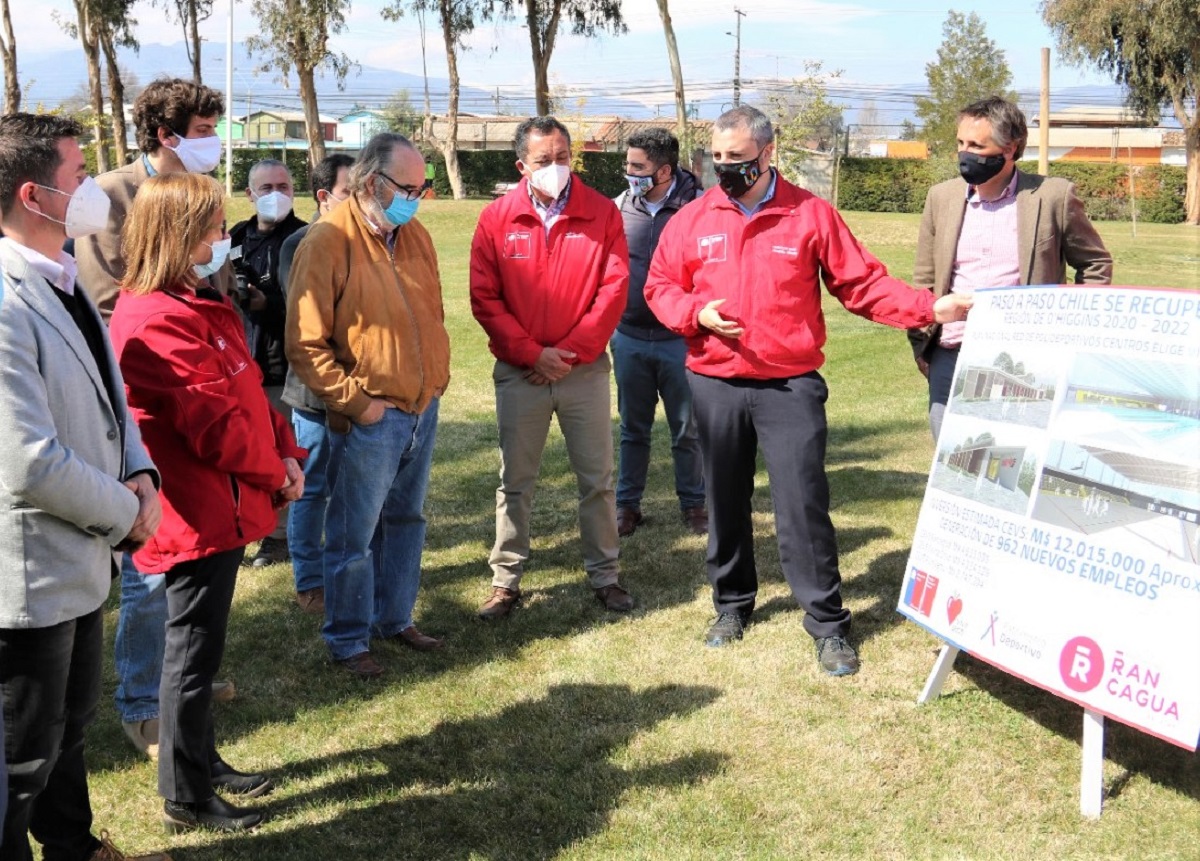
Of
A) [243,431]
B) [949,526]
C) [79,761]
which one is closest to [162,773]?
[79,761]

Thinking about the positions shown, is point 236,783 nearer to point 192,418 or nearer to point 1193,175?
point 192,418

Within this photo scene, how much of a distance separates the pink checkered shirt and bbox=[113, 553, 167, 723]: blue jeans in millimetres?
3225

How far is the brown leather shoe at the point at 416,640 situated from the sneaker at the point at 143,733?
1232 millimetres

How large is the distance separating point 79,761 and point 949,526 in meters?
2.97

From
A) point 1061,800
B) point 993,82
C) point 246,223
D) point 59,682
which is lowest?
point 1061,800

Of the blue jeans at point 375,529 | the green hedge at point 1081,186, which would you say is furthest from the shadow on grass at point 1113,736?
the green hedge at point 1081,186

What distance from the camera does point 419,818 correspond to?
12.3 feet

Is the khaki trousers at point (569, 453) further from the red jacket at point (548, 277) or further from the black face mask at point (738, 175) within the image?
the black face mask at point (738, 175)

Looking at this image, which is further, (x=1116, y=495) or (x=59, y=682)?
(x=1116, y=495)

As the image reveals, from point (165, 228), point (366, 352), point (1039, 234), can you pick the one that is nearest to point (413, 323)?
point (366, 352)

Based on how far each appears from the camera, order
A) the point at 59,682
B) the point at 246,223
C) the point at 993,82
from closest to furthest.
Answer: the point at 59,682 < the point at 246,223 < the point at 993,82

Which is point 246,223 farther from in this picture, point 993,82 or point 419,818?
point 993,82

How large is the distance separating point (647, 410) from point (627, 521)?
70cm

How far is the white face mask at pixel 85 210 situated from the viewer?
2832 millimetres
